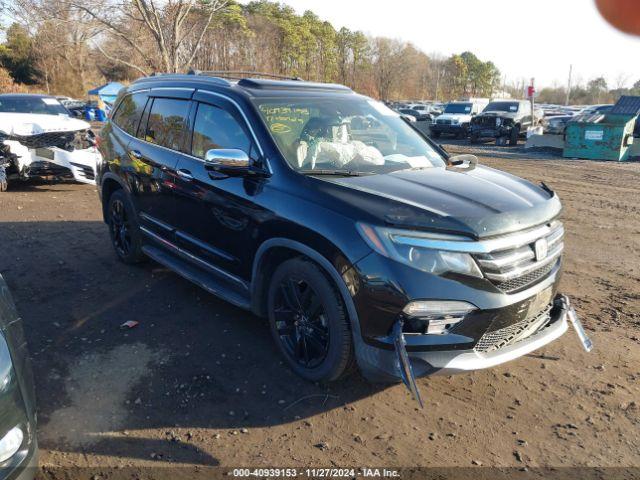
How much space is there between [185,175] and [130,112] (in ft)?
5.46

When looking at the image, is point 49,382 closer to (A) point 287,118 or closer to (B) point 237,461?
(B) point 237,461

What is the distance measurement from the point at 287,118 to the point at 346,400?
6.74 feet

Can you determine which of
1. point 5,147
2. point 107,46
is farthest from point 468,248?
point 107,46

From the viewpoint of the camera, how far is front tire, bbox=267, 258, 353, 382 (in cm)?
299

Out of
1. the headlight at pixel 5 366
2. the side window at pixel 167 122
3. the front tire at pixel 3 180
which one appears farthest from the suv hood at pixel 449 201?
the front tire at pixel 3 180

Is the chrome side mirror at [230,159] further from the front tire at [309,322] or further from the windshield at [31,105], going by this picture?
the windshield at [31,105]

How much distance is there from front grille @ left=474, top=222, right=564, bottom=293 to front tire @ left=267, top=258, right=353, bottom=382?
0.87 meters

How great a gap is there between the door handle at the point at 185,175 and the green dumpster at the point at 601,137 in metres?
16.3

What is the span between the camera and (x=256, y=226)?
3449mm

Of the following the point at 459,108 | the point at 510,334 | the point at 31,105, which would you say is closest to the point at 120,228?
the point at 510,334

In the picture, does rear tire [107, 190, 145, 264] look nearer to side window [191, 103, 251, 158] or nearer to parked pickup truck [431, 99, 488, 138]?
side window [191, 103, 251, 158]

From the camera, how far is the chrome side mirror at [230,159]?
338 centimetres

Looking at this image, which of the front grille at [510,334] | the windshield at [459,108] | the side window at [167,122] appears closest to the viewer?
the front grille at [510,334]

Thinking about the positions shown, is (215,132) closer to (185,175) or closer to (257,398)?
(185,175)
